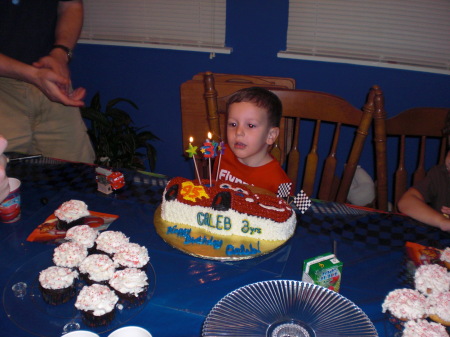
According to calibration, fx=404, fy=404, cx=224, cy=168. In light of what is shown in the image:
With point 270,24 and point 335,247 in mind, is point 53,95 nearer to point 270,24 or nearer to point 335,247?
point 335,247

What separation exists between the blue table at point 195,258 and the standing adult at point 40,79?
0.39 meters

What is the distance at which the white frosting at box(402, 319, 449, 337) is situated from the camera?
885 millimetres

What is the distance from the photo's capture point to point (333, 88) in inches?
106

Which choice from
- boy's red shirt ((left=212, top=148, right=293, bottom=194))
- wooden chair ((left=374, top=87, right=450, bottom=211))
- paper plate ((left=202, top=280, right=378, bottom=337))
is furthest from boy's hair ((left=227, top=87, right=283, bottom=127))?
paper plate ((left=202, top=280, right=378, bottom=337))

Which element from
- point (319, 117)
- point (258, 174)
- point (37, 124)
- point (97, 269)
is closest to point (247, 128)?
point (258, 174)

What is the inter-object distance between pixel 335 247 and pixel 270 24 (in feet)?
5.95

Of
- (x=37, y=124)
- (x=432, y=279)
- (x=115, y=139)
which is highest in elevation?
(x=37, y=124)

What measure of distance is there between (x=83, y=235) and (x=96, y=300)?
0.29 metres

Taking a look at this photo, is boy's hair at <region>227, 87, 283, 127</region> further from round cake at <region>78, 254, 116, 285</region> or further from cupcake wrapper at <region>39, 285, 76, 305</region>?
cupcake wrapper at <region>39, 285, 76, 305</region>

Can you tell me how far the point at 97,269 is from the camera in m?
1.06

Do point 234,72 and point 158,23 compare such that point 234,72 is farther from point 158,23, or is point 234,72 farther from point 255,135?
point 255,135

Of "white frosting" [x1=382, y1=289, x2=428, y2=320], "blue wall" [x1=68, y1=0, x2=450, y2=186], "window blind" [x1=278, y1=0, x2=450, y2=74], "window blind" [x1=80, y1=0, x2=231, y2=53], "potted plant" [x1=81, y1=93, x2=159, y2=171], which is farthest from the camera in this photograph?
"potted plant" [x1=81, y1=93, x2=159, y2=171]

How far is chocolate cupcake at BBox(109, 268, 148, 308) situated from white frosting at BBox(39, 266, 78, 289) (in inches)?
4.1

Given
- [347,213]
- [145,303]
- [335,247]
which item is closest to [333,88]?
[347,213]
